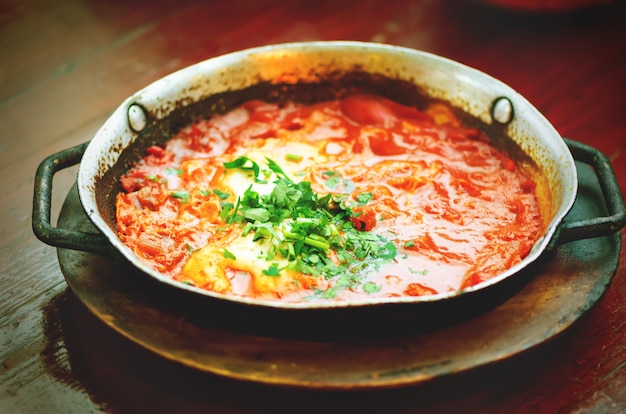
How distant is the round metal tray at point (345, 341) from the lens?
1.54 meters

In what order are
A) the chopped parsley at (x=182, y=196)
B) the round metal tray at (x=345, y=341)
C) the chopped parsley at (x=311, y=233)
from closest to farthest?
the round metal tray at (x=345, y=341) < the chopped parsley at (x=311, y=233) < the chopped parsley at (x=182, y=196)

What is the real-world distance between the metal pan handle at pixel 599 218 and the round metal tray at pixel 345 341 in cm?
13

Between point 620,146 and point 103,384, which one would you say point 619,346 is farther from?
point 103,384

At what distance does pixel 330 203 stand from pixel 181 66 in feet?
5.64

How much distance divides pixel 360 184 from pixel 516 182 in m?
0.59

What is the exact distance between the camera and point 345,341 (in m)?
1.62

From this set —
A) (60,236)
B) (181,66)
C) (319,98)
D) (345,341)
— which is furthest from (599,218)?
(181,66)

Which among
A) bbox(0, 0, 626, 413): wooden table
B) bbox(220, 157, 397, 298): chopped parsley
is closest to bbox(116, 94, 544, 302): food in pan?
bbox(220, 157, 397, 298): chopped parsley

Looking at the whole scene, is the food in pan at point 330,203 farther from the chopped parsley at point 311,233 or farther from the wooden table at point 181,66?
the wooden table at point 181,66

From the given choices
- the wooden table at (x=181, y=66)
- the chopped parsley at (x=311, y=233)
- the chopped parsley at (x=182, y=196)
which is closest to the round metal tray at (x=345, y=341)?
the wooden table at (x=181, y=66)

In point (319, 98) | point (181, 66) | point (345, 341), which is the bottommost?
point (345, 341)

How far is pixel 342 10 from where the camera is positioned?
388 cm

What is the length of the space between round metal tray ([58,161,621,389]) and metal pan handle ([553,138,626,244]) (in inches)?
5.0

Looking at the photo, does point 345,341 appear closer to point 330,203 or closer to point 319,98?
point 330,203
